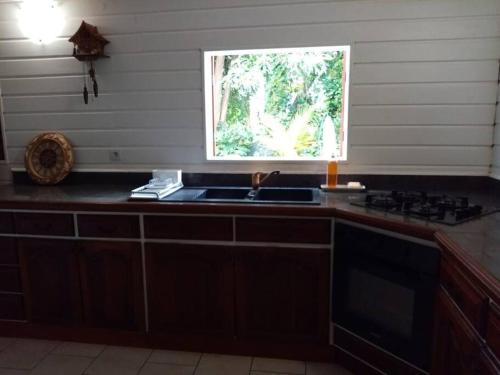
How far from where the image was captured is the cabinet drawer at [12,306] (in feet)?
7.68

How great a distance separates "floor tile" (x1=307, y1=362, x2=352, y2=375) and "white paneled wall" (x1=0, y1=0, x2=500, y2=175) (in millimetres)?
1228

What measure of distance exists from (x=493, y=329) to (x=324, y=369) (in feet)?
4.03

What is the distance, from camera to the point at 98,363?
7.07 ft

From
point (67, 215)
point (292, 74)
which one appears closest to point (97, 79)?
point (67, 215)

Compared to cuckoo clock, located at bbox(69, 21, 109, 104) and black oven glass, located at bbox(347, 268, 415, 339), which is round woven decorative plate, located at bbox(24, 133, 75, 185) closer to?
cuckoo clock, located at bbox(69, 21, 109, 104)

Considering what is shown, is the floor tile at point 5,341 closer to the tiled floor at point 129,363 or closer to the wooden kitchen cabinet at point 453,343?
the tiled floor at point 129,363

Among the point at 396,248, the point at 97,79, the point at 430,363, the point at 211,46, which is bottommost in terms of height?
the point at 430,363

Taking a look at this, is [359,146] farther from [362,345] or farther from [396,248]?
[362,345]

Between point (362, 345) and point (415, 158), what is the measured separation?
1.26m

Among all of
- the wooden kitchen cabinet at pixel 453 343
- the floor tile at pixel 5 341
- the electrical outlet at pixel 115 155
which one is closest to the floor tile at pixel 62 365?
the floor tile at pixel 5 341

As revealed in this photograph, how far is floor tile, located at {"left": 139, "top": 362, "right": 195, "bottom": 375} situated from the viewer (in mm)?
2057

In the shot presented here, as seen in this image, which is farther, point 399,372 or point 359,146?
point 359,146

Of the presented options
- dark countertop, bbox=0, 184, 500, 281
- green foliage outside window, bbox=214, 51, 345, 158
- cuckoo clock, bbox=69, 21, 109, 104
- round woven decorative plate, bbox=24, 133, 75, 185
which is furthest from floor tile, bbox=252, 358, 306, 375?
cuckoo clock, bbox=69, 21, 109, 104

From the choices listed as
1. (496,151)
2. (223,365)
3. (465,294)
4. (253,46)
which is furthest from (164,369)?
(496,151)
